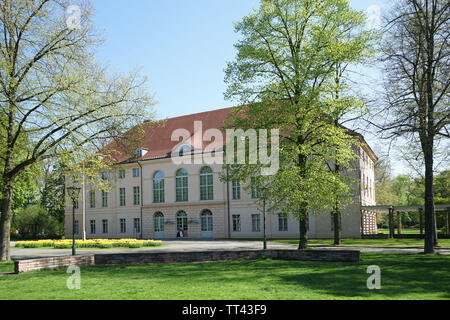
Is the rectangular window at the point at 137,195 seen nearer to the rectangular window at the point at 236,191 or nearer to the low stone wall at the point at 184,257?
the rectangular window at the point at 236,191

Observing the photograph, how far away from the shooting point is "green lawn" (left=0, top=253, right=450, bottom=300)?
919 cm

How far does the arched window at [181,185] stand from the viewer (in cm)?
4644

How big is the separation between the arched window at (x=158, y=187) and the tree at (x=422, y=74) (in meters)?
32.6

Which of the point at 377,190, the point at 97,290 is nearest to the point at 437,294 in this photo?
the point at 97,290

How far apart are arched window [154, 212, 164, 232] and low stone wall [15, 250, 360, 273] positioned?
102 ft

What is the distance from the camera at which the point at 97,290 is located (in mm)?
9969

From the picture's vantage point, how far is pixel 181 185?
46.7m

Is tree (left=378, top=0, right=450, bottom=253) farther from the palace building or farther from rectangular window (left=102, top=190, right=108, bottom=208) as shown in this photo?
rectangular window (left=102, top=190, right=108, bottom=208)

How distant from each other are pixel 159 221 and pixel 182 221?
308 centimetres

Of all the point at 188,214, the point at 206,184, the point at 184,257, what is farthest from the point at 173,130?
the point at 184,257

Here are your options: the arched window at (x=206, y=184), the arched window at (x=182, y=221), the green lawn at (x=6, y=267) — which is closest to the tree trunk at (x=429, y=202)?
the green lawn at (x=6, y=267)

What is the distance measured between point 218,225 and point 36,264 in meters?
29.8

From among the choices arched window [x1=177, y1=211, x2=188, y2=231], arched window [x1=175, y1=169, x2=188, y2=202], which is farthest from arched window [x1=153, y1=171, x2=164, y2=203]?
arched window [x1=177, y1=211, x2=188, y2=231]
